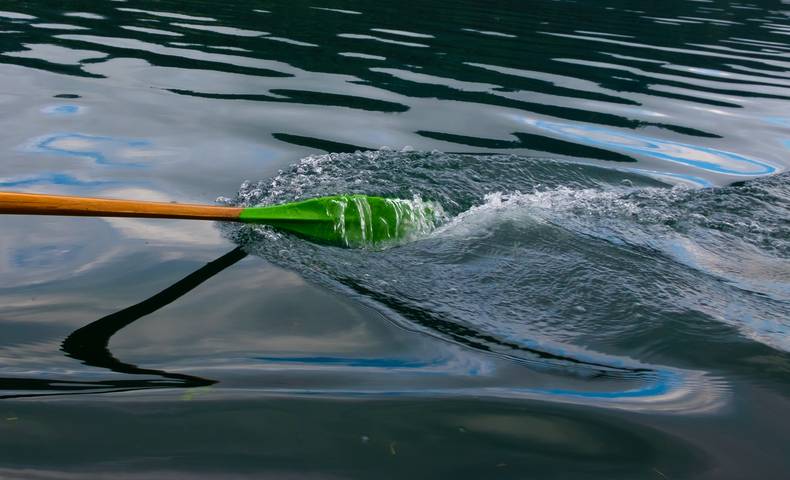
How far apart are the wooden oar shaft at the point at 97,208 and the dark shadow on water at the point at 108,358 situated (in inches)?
11.6

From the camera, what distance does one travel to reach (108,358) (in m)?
2.67

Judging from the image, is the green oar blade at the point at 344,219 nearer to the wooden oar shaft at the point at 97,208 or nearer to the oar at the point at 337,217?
the oar at the point at 337,217

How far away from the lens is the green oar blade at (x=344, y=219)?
12.5 feet

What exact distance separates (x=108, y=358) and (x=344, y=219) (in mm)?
1523

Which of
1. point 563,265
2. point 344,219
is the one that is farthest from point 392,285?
point 563,265

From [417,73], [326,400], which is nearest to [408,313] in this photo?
[326,400]

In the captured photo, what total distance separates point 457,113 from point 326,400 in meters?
4.72

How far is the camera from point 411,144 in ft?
19.1


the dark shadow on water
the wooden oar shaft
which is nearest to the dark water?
the dark shadow on water

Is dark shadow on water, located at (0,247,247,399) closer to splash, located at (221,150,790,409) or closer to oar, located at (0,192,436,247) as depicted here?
oar, located at (0,192,436,247)

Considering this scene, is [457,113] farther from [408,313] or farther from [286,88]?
[408,313]

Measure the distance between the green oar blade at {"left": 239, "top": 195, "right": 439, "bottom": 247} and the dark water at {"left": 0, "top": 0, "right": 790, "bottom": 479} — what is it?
0.12m

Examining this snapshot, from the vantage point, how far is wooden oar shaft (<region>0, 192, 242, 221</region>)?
9.66 feet

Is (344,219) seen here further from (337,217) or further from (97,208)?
(97,208)
